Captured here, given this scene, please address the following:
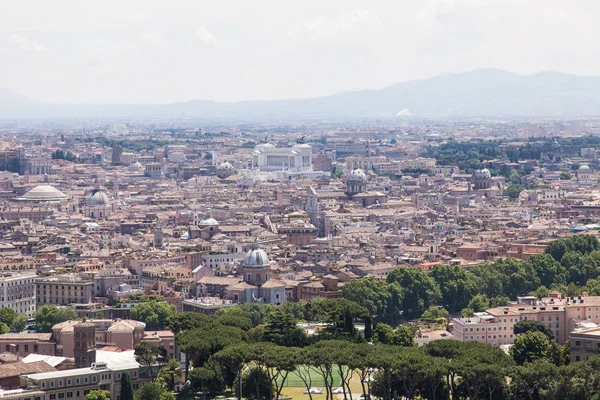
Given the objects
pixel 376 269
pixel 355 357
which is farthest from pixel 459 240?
pixel 355 357

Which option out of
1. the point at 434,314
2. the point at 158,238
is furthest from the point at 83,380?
the point at 158,238

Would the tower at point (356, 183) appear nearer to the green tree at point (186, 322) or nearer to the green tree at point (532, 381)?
the green tree at point (186, 322)

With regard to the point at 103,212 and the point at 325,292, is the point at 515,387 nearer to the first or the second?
the point at 325,292

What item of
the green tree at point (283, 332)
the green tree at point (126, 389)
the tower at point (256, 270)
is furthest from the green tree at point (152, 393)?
the tower at point (256, 270)

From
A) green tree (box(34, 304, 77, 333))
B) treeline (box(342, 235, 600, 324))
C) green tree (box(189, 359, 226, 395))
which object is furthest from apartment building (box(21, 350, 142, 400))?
treeline (box(342, 235, 600, 324))

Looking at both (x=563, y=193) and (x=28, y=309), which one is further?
(x=563, y=193)

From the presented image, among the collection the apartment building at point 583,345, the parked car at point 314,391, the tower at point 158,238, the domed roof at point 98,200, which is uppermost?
the apartment building at point 583,345

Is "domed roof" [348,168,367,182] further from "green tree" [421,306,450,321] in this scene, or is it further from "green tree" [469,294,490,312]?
"green tree" [421,306,450,321]
